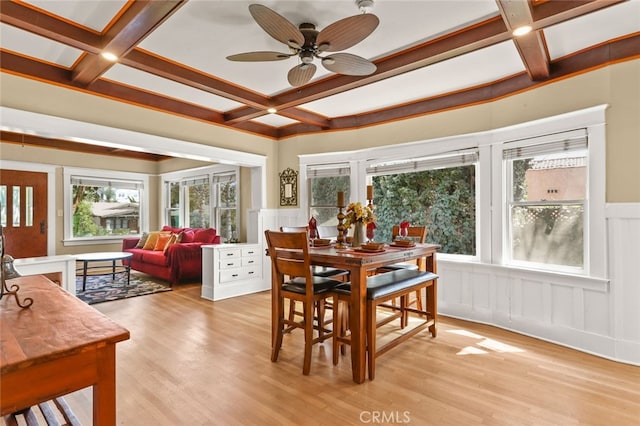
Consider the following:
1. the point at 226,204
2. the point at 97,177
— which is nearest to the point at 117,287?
the point at 226,204

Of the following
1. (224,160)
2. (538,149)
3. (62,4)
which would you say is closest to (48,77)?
(62,4)

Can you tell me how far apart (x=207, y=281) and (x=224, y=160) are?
1745 mm

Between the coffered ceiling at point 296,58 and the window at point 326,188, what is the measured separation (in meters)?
1.11

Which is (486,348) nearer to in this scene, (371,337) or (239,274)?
(371,337)

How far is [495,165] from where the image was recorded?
3.65 metres

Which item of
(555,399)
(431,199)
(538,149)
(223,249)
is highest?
(538,149)

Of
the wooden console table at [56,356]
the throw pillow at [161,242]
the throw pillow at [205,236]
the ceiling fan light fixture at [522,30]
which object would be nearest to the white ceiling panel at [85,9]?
the wooden console table at [56,356]

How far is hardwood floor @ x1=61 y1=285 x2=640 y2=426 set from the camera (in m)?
2.04

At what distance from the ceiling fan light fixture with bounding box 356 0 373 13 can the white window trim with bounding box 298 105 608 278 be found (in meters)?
2.06

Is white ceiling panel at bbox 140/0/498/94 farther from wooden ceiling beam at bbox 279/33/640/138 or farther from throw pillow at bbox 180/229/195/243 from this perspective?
throw pillow at bbox 180/229/195/243

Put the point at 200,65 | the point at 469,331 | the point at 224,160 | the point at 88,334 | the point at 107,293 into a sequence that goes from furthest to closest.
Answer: the point at 107,293
the point at 224,160
the point at 469,331
the point at 200,65
the point at 88,334

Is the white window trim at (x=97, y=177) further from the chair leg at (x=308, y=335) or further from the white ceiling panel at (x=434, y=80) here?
the chair leg at (x=308, y=335)

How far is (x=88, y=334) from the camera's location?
1079mm

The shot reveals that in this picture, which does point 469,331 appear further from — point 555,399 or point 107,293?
point 107,293
